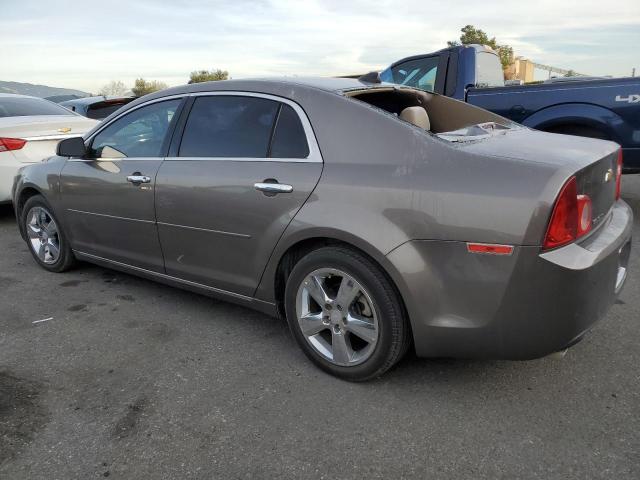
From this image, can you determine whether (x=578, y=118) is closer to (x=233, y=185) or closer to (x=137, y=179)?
(x=233, y=185)

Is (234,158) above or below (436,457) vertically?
above

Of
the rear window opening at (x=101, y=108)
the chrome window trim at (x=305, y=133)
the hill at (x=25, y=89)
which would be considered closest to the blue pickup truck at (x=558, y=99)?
the chrome window trim at (x=305, y=133)

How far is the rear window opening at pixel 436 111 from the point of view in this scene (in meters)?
3.29

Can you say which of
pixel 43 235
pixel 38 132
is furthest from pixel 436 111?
pixel 38 132

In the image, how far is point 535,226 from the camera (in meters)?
2.15

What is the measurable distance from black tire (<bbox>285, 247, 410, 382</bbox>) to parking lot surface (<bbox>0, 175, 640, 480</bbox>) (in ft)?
0.36

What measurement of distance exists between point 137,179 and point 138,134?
42 cm

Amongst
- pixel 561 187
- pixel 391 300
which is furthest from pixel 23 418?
pixel 561 187

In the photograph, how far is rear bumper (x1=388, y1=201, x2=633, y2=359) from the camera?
222 cm

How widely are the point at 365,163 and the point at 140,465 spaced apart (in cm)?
168

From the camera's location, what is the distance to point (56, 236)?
15.2 ft

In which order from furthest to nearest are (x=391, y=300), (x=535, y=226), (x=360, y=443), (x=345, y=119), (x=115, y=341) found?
(x=115, y=341), (x=345, y=119), (x=391, y=300), (x=360, y=443), (x=535, y=226)

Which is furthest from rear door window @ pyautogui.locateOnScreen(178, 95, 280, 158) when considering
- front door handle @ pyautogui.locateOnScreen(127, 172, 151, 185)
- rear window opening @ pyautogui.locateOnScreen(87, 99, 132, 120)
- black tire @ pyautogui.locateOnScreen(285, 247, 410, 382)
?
rear window opening @ pyautogui.locateOnScreen(87, 99, 132, 120)

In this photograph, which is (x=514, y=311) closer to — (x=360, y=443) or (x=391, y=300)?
(x=391, y=300)
